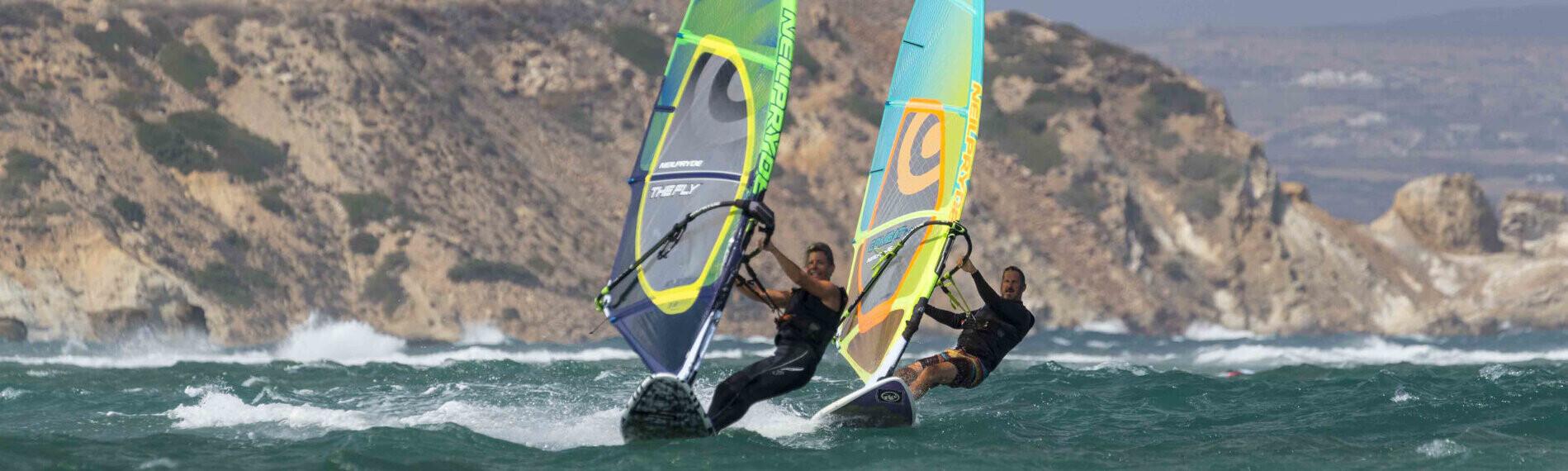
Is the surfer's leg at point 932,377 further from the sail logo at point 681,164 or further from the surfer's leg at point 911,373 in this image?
the sail logo at point 681,164

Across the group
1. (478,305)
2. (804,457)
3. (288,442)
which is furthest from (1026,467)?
(478,305)

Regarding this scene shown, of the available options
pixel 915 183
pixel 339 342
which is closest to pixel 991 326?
pixel 915 183

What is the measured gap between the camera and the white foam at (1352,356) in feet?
135

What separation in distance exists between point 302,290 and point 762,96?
36.4m

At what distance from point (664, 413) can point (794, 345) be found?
3.87 ft

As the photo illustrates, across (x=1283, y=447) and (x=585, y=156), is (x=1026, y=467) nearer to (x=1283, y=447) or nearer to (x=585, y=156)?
(x=1283, y=447)

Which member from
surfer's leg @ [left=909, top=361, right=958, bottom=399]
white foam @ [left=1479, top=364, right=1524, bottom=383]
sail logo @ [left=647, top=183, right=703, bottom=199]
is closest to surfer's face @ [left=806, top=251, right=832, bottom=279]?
sail logo @ [left=647, top=183, right=703, bottom=199]

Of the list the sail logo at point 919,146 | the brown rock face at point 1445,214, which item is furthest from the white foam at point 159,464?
the brown rock face at point 1445,214

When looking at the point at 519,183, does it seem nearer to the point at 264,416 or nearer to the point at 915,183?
the point at 915,183

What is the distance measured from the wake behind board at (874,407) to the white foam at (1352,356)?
24.8 m

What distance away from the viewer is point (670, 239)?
14.6m

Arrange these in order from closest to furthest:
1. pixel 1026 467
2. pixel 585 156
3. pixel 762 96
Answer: pixel 1026 467 < pixel 762 96 < pixel 585 156

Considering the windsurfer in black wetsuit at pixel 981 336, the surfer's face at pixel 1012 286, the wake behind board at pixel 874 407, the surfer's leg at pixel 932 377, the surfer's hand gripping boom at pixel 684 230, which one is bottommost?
Result: the wake behind board at pixel 874 407

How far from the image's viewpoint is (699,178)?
14906 mm
